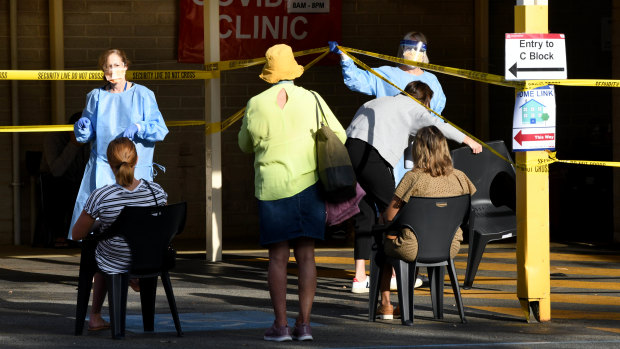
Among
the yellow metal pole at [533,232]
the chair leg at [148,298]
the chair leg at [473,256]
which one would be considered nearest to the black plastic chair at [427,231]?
the yellow metal pole at [533,232]

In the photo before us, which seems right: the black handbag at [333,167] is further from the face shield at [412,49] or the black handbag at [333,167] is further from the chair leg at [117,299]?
the face shield at [412,49]

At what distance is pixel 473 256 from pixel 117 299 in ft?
11.2

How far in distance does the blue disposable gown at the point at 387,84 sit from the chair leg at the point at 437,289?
1.21 meters

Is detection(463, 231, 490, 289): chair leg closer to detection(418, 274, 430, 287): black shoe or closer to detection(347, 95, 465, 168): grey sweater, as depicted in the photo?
detection(418, 274, 430, 287): black shoe

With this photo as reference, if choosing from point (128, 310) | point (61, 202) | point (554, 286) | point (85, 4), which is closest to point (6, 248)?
point (61, 202)

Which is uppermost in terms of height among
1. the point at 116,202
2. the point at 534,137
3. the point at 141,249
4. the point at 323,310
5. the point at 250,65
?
the point at 250,65

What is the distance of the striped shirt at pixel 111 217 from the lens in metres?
7.42

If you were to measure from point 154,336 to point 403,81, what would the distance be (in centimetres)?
332

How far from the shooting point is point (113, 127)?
9.09 metres

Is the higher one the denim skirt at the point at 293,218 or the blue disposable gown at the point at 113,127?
the blue disposable gown at the point at 113,127

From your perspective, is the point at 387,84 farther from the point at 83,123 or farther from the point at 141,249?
the point at 141,249

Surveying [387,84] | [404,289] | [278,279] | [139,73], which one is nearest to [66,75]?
[139,73]

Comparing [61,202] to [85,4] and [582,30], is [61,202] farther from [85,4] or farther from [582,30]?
[582,30]

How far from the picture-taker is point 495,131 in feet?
49.6
